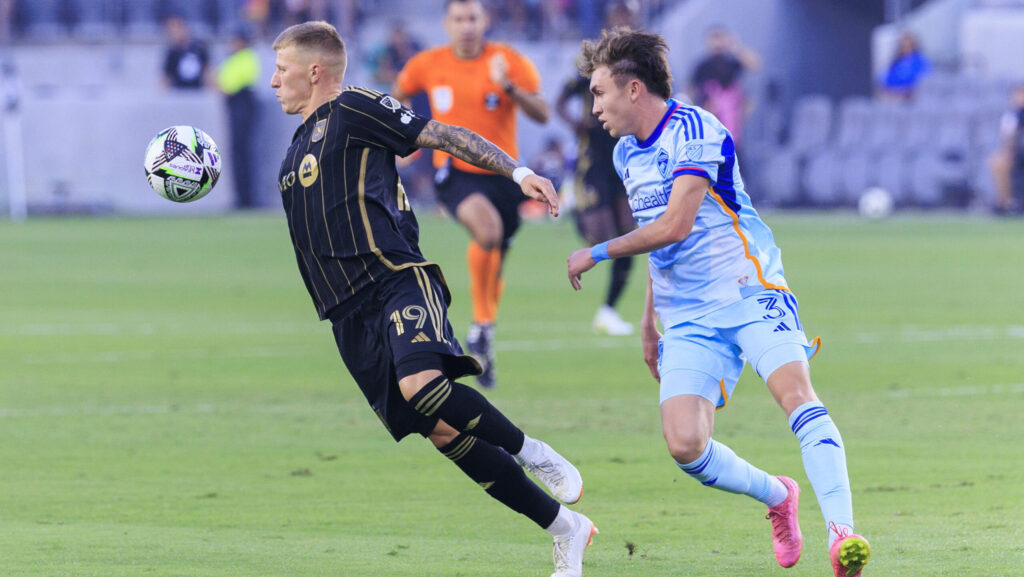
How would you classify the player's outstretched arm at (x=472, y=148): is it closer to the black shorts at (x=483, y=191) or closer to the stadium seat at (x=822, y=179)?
the black shorts at (x=483, y=191)

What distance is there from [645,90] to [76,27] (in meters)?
33.2

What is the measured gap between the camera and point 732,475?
566 cm

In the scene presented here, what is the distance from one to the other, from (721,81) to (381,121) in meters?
24.0

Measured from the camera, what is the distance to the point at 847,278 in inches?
705

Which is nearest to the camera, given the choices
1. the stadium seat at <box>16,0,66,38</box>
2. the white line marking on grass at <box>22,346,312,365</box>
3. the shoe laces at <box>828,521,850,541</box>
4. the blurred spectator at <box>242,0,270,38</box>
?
the shoe laces at <box>828,521,850,541</box>

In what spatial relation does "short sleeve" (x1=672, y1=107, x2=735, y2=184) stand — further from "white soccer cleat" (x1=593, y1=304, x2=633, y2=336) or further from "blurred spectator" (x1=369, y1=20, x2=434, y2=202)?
"blurred spectator" (x1=369, y1=20, x2=434, y2=202)

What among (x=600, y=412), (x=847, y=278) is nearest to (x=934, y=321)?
(x=847, y=278)

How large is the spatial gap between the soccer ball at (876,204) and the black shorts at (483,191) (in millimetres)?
19743

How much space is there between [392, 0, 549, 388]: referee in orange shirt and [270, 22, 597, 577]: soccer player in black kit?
4804mm

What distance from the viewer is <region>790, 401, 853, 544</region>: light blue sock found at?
513 centimetres

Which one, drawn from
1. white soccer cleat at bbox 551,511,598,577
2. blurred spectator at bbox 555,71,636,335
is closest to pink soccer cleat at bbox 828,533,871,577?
white soccer cleat at bbox 551,511,598,577

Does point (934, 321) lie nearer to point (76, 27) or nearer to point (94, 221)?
point (94, 221)

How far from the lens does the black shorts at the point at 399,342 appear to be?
548cm

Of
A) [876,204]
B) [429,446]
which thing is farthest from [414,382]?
[876,204]
